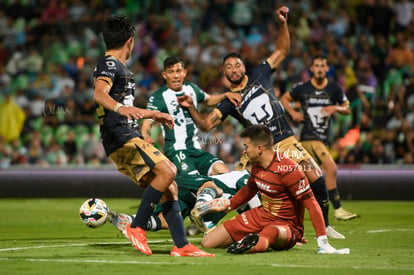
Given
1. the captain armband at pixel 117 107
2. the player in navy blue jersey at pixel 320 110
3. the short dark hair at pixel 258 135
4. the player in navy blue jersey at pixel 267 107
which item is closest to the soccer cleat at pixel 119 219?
the player in navy blue jersey at pixel 267 107

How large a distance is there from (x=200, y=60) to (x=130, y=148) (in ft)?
45.9

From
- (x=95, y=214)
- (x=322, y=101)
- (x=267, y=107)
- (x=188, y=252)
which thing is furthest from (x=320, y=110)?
(x=188, y=252)

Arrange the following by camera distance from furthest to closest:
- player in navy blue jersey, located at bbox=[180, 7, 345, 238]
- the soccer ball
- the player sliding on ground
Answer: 1. player in navy blue jersey, located at bbox=[180, 7, 345, 238]
2. the soccer ball
3. the player sliding on ground

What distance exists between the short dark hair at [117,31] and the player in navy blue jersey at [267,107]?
1.83m

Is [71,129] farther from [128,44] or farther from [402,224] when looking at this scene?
[128,44]

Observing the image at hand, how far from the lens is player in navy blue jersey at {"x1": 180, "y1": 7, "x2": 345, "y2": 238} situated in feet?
34.5

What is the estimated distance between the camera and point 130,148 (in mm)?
8586

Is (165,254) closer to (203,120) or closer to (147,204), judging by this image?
(147,204)

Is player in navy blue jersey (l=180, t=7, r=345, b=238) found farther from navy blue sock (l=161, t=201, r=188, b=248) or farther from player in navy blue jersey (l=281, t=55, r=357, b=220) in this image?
player in navy blue jersey (l=281, t=55, r=357, b=220)

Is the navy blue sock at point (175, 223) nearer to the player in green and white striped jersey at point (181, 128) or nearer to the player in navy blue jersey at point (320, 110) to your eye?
the player in green and white striped jersey at point (181, 128)

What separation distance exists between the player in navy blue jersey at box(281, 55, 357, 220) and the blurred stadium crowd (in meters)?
2.81

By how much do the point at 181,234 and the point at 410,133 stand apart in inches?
426

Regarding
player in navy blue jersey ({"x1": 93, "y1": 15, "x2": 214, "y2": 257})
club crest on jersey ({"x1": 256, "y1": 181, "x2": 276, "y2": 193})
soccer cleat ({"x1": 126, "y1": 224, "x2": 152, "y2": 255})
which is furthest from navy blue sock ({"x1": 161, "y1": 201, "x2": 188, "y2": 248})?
club crest on jersey ({"x1": 256, "y1": 181, "x2": 276, "y2": 193})

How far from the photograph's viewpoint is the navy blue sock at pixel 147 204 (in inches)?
333
